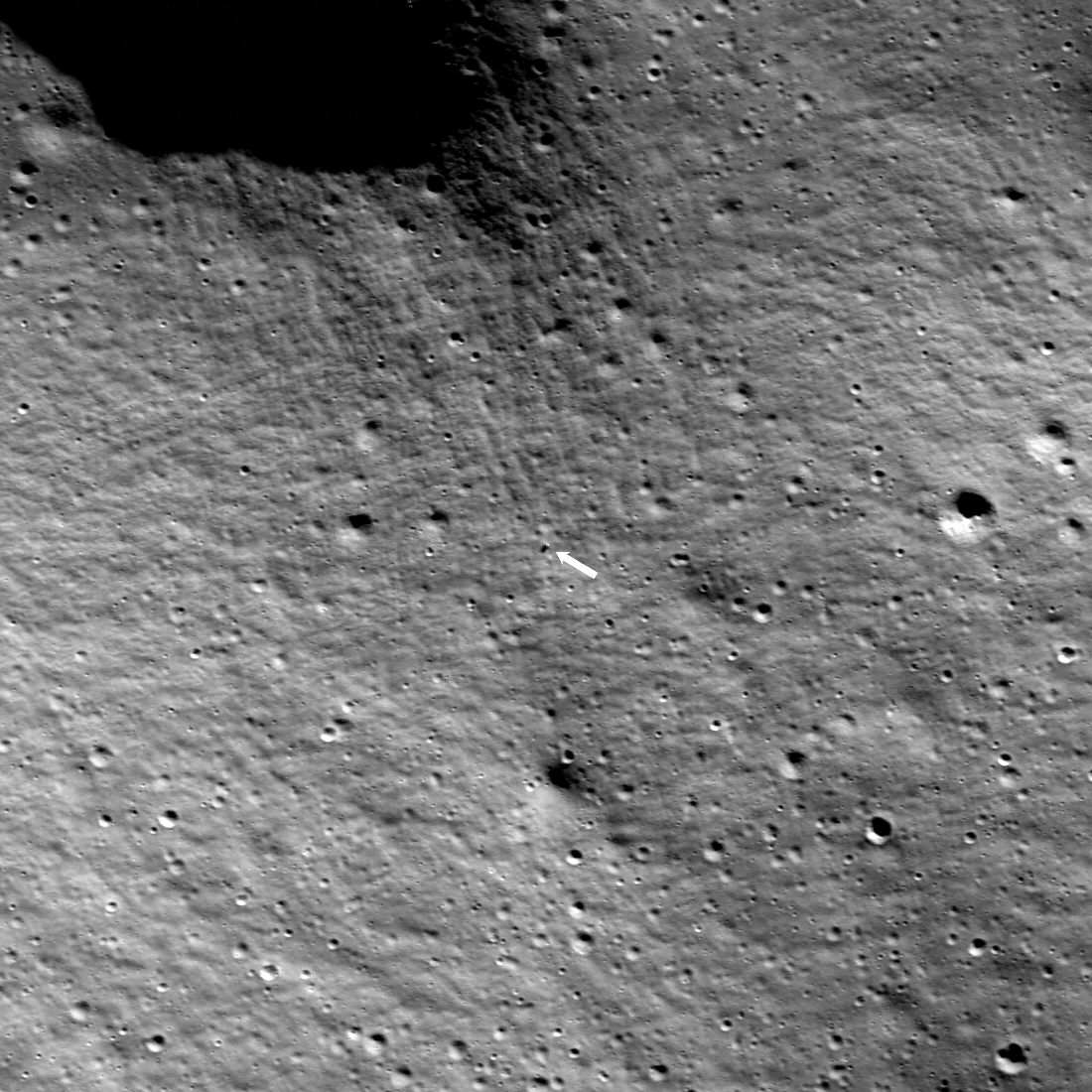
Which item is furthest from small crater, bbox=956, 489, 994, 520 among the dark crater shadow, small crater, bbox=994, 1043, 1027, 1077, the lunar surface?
the dark crater shadow

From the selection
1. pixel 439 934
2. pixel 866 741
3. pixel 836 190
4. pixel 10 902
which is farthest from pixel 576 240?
→ pixel 10 902

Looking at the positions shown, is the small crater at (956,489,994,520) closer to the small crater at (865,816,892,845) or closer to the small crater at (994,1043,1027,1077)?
the small crater at (865,816,892,845)

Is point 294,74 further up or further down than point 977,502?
further up

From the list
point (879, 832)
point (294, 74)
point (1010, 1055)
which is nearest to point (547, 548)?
point (879, 832)

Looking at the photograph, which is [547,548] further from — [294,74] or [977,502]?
[294,74]

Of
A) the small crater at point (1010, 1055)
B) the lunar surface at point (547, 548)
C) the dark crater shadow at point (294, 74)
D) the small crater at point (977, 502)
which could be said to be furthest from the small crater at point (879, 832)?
the dark crater shadow at point (294, 74)

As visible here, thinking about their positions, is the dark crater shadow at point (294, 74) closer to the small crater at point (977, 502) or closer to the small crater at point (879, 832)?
the small crater at point (977, 502)

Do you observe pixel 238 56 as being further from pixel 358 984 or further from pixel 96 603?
pixel 358 984
